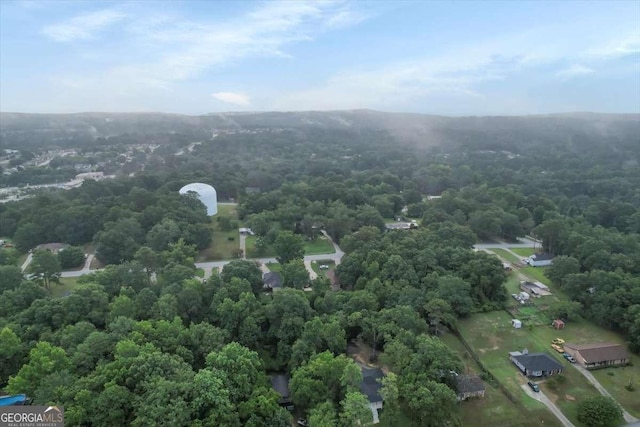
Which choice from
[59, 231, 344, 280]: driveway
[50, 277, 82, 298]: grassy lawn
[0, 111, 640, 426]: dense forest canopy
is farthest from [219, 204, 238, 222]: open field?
[50, 277, 82, 298]: grassy lawn

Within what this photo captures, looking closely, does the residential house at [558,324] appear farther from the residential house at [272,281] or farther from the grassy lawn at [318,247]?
the grassy lawn at [318,247]

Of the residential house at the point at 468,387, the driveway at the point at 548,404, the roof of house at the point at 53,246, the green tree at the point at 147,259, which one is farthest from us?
the roof of house at the point at 53,246

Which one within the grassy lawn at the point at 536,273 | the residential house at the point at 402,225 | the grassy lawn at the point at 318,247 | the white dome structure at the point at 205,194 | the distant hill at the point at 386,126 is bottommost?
the grassy lawn at the point at 536,273

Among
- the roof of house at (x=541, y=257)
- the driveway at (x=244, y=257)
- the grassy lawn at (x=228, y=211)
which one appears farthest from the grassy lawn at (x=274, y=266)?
the roof of house at (x=541, y=257)

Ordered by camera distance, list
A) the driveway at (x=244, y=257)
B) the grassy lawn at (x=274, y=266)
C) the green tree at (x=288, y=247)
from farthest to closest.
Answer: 1. the grassy lawn at (x=274, y=266)
2. the driveway at (x=244, y=257)
3. the green tree at (x=288, y=247)

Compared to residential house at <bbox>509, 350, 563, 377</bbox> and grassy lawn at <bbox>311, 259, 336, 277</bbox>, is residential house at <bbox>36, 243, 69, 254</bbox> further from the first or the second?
residential house at <bbox>509, 350, 563, 377</bbox>

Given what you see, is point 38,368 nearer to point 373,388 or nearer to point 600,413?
point 373,388

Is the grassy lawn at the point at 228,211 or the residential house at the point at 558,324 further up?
the grassy lawn at the point at 228,211

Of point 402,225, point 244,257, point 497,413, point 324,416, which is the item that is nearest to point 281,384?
point 324,416
